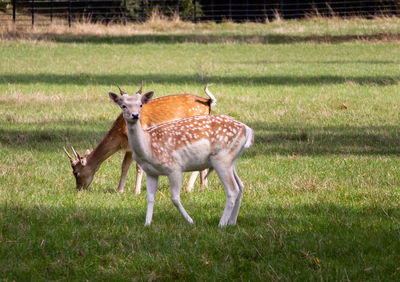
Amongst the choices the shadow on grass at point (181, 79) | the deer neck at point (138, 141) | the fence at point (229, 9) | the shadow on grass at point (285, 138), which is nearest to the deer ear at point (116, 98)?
the deer neck at point (138, 141)

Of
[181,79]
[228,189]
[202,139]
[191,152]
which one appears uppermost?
[202,139]

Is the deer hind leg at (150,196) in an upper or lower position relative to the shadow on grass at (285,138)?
upper

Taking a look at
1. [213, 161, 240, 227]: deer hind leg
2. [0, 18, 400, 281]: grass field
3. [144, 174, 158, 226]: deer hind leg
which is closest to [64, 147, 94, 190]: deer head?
[0, 18, 400, 281]: grass field

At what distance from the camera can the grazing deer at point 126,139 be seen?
30.3ft

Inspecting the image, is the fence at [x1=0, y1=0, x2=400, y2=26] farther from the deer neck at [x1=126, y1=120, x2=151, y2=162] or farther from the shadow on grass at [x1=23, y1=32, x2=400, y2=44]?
the deer neck at [x1=126, y1=120, x2=151, y2=162]

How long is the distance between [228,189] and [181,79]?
44.9 feet

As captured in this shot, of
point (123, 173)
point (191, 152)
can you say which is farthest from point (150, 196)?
point (123, 173)

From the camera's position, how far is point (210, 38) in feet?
110

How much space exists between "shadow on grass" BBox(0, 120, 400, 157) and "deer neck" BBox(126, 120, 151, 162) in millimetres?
4381

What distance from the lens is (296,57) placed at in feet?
87.3

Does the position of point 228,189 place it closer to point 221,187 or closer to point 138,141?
point 138,141

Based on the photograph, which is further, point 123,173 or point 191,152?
point 123,173

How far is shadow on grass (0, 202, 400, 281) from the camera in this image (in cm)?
595

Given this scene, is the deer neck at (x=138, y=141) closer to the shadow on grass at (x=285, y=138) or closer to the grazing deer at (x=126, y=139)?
the grazing deer at (x=126, y=139)
